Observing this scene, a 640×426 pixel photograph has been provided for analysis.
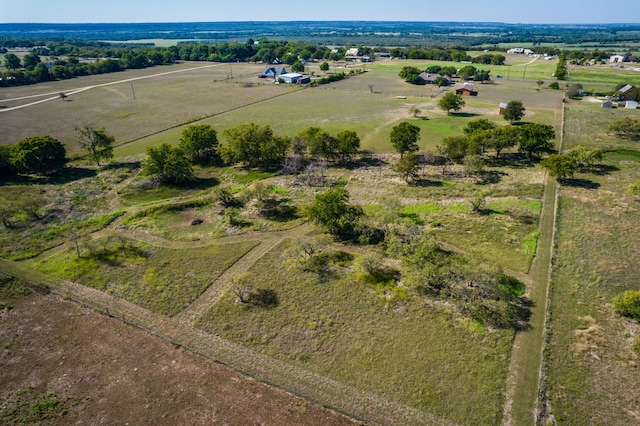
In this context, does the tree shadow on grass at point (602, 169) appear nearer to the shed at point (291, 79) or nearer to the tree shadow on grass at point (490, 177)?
the tree shadow on grass at point (490, 177)

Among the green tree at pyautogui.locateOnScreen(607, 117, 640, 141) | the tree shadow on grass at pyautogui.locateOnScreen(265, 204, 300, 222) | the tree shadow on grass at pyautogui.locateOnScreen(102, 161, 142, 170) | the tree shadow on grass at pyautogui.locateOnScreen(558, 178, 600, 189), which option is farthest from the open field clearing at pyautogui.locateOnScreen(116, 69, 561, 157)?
the tree shadow on grass at pyautogui.locateOnScreen(265, 204, 300, 222)

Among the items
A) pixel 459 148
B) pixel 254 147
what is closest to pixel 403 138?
pixel 459 148

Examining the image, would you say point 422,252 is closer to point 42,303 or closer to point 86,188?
point 42,303

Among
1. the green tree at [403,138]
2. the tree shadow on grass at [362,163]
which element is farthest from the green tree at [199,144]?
the green tree at [403,138]

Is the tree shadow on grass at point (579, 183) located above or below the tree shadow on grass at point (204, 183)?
below

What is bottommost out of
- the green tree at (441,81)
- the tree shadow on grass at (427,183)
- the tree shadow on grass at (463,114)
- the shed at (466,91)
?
the tree shadow on grass at (427,183)

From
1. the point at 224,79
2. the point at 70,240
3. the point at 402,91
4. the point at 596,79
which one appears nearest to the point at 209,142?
the point at 70,240

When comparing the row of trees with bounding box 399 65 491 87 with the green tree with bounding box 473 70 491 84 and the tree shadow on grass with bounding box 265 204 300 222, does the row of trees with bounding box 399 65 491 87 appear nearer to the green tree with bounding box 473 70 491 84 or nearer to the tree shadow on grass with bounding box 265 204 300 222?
the green tree with bounding box 473 70 491 84
